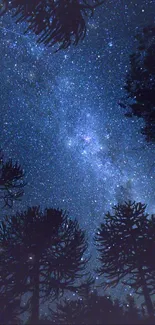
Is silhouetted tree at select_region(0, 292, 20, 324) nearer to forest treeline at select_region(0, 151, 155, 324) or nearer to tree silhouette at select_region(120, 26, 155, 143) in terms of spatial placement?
forest treeline at select_region(0, 151, 155, 324)

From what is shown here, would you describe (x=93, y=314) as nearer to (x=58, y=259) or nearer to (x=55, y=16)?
(x=58, y=259)

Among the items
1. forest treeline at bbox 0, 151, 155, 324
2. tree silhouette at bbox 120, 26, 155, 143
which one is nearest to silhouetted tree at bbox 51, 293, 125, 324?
forest treeline at bbox 0, 151, 155, 324

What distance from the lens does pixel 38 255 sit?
9.96 m

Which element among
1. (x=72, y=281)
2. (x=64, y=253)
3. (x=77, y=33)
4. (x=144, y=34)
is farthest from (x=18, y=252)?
(x=144, y=34)

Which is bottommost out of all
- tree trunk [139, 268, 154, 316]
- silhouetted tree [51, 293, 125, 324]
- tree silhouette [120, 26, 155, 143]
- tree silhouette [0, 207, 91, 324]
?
silhouetted tree [51, 293, 125, 324]

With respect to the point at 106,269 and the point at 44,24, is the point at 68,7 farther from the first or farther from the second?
the point at 106,269

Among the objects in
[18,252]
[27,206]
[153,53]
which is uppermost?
[153,53]

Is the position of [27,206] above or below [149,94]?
below

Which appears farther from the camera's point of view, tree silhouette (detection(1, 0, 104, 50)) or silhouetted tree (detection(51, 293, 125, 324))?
silhouetted tree (detection(51, 293, 125, 324))

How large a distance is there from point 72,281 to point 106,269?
1700 millimetres

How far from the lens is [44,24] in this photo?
357 cm

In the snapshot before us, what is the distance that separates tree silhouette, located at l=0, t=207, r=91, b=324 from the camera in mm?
9398

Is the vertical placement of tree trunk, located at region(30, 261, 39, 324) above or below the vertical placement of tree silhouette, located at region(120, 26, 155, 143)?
below

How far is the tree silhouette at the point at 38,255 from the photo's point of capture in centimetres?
940
